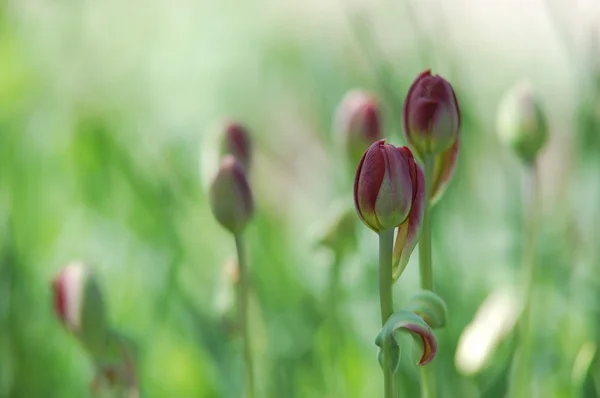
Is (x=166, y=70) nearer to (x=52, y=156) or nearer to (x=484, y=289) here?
(x=52, y=156)

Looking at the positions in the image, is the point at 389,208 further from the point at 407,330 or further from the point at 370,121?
the point at 370,121

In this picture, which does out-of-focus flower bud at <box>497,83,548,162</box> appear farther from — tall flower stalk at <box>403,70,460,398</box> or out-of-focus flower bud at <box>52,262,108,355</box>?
out-of-focus flower bud at <box>52,262,108,355</box>

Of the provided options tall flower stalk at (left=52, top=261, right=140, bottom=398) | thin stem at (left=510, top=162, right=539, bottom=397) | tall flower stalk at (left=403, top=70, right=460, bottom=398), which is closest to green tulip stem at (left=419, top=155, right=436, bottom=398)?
tall flower stalk at (left=403, top=70, right=460, bottom=398)

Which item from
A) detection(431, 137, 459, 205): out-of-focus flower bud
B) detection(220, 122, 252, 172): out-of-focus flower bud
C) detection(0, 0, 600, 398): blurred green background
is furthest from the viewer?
detection(0, 0, 600, 398): blurred green background

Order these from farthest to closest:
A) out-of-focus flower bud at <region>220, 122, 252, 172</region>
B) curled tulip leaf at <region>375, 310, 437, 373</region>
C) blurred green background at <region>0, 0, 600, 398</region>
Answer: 1. blurred green background at <region>0, 0, 600, 398</region>
2. out-of-focus flower bud at <region>220, 122, 252, 172</region>
3. curled tulip leaf at <region>375, 310, 437, 373</region>

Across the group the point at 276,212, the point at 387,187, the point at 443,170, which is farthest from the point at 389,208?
the point at 276,212

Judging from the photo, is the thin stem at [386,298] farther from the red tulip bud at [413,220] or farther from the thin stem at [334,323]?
the thin stem at [334,323]

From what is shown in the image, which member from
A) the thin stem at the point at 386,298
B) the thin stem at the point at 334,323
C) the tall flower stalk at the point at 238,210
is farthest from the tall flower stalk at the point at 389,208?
the thin stem at the point at 334,323
